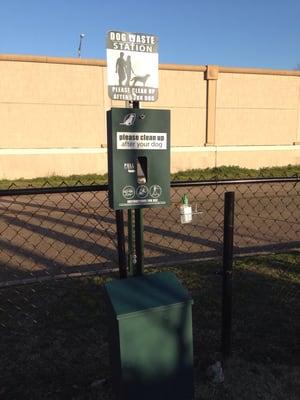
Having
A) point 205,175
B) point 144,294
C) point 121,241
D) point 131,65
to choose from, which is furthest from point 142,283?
point 205,175

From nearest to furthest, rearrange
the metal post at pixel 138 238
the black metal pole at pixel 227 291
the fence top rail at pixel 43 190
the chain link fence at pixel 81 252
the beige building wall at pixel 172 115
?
the metal post at pixel 138 238, the fence top rail at pixel 43 190, the black metal pole at pixel 227 291, the chain link fence at pixel 81 252, the beige building wall at pixel 172 115

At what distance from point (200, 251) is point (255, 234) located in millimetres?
1339

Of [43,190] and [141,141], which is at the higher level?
[141,141]

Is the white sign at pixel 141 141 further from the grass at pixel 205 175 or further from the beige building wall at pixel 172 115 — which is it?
the beige building wall at pixel 172 115

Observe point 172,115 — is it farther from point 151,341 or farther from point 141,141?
point 151,341

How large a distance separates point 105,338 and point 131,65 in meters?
1.97

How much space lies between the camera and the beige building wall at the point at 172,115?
15125 millimetres

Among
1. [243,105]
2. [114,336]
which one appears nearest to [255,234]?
[114,336]

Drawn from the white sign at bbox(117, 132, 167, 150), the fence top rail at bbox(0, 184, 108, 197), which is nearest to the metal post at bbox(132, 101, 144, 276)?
the white sign at bbox(117, 132, 167, 150)

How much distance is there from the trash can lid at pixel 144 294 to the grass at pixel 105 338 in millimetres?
713

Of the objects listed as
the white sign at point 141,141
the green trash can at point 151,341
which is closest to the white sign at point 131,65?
the white sign at point 141,141

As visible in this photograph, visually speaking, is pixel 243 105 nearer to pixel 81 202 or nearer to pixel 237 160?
Answer: pixel 237 160

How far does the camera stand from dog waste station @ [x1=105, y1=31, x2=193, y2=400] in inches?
83.5

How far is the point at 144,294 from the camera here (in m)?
2.22
